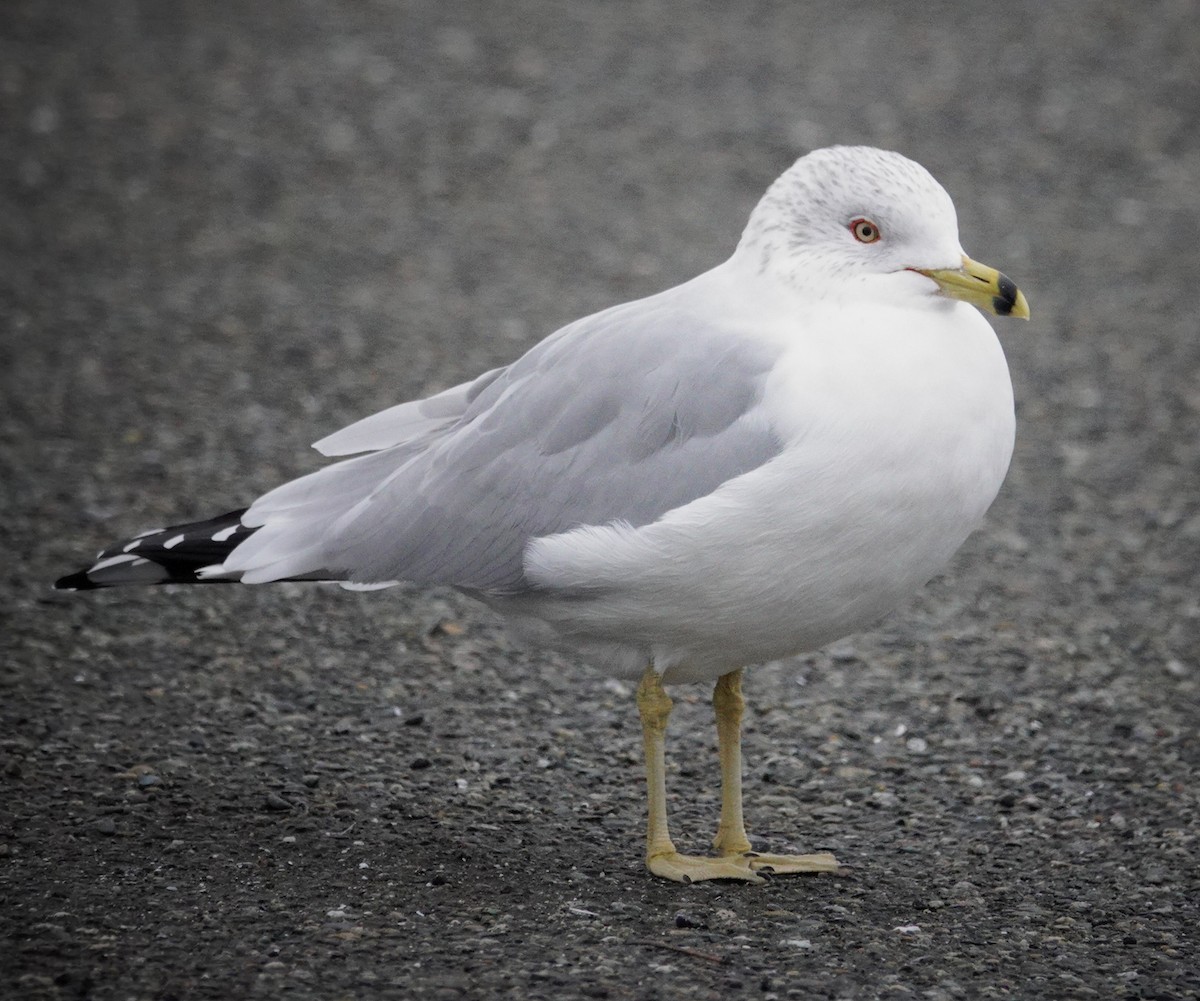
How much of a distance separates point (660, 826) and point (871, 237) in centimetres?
161

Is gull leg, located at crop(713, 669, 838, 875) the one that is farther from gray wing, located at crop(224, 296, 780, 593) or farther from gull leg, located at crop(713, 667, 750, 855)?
gray wing, located at crop(224, 296, 780, 593)

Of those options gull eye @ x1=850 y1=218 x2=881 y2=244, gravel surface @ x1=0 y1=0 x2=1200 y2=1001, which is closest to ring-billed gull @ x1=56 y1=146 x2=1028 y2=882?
gull eye @ x1=850 y1=218 x2=881 y2=244

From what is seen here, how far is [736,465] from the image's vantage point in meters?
3.74

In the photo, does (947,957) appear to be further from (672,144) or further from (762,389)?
(672,144)

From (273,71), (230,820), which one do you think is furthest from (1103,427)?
(273,71)

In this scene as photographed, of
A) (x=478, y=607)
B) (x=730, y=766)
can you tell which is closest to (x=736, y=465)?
(x=730, y=766)

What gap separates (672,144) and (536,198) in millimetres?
1185

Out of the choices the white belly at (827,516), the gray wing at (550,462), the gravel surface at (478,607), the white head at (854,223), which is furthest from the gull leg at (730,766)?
the white head at (854,223)

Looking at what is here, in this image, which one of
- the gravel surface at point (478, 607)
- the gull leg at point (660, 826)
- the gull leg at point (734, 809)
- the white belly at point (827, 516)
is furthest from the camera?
the gull leg at point (734, 809)

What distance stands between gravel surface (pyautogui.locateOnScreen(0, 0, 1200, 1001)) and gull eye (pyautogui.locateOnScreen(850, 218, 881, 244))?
1.67 meters

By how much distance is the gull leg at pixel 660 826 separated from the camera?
4.14 m

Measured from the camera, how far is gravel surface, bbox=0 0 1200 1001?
12.8 ft

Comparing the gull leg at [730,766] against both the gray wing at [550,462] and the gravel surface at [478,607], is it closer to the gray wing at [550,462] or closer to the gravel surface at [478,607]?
the gravel surface at [478,607]

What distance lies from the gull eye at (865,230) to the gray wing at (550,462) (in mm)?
378
